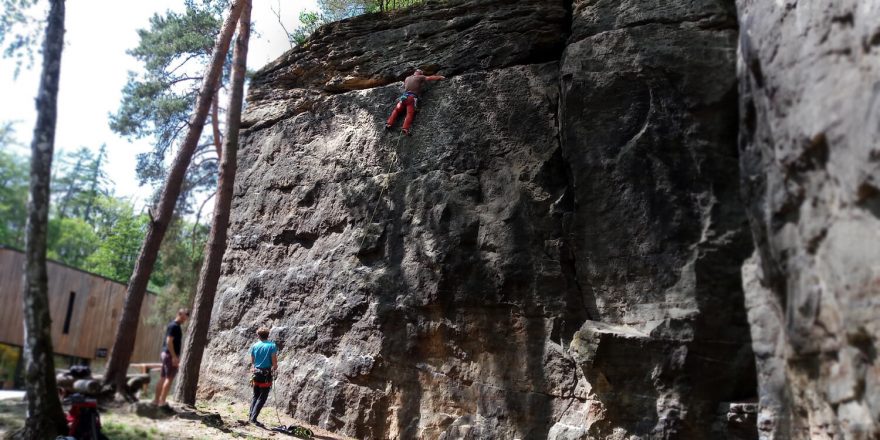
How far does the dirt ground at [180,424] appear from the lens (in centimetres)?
702

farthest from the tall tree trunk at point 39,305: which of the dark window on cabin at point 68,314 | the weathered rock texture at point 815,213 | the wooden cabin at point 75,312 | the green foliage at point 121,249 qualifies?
the green foliage at point 121,249

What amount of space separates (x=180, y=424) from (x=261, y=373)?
111 cm

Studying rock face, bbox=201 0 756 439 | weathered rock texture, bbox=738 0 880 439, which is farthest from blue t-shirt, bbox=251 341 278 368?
weathered rock texture, bbox=738 0 880 439

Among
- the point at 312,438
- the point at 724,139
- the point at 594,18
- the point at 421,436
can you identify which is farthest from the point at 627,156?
the point at 312,438

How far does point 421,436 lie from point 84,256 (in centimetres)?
1551

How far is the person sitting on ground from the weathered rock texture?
5.67m

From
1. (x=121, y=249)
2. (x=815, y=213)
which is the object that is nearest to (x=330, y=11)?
(x=815, y=213)

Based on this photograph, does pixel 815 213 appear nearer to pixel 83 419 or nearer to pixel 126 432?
pixel 83 419

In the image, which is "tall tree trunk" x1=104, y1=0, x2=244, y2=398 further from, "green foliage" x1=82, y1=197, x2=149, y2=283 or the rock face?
"green foliage" x1=82, y1=197, x2=149, y2=283

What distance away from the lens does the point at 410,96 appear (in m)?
9.20

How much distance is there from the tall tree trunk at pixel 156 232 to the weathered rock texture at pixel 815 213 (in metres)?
7.55

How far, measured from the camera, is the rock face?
6.58 meters

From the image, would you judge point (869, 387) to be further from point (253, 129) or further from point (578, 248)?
point (253, 129)

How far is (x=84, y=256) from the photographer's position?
19.2m
